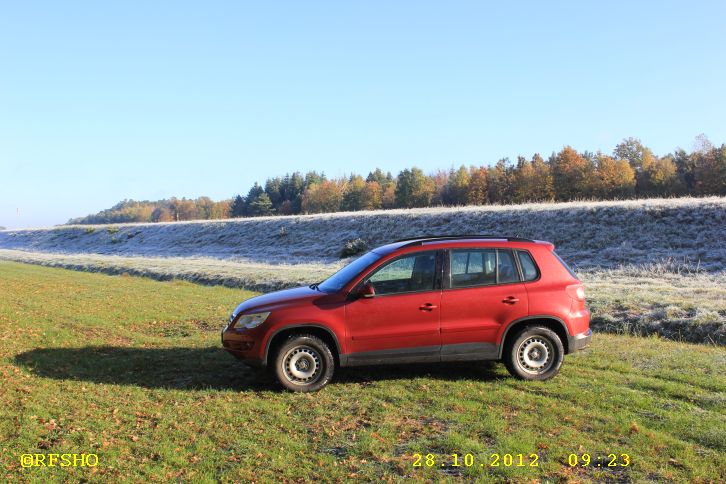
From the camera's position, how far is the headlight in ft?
21.4

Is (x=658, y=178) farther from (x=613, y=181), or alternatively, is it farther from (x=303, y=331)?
(x=303, y=331)

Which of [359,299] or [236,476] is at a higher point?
[359,299]

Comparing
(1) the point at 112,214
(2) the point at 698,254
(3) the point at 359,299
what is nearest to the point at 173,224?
(2) the point at 698,254

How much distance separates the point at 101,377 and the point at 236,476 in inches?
149

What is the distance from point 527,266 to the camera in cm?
702

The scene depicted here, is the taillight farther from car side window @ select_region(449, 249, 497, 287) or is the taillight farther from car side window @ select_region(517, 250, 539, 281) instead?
car side window @ select_region(449, 249, 497, 287)

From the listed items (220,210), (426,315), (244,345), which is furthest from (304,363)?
(220,210)

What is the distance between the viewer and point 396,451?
4672mm

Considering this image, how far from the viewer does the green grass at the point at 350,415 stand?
4.35 meters

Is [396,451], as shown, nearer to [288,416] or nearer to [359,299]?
[288,416]

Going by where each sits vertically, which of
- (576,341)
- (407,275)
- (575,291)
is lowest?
(576,341)

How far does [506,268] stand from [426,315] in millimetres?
1314

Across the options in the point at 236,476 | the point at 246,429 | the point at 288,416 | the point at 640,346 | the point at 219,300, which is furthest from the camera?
the point at 219,300

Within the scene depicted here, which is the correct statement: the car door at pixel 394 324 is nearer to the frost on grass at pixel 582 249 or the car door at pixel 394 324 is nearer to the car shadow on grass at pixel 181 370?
the car shadow on grass at pixel 181 370
